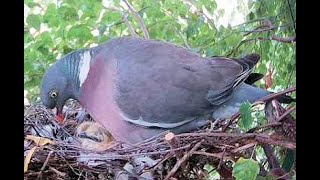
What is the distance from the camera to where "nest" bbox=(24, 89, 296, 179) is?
5.65 ft

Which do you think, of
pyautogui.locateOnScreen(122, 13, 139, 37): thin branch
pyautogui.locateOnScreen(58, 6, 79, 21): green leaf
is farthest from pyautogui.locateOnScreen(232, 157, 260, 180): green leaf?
pyautogui.locateOnScreen(58, 6, 79, 21): green leaf

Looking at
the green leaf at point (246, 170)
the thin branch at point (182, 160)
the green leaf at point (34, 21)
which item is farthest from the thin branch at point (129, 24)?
the green leaf at point (246, 170)

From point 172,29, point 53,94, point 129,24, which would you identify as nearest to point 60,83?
point 53,94

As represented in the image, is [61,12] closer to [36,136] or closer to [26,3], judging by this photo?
[26,3]

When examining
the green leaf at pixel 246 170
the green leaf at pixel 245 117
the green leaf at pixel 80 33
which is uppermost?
the green leaf at pixel 80 33

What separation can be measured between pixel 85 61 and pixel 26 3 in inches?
9.2

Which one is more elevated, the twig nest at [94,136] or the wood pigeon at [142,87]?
the wood pigeon at [142,87]

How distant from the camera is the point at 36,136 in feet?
5.67

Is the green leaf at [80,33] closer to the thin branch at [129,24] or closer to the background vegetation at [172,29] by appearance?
the background vegetation at [172,29]

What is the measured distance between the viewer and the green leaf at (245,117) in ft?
5.79

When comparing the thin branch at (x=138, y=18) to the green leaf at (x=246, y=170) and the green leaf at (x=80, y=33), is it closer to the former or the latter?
the green leaf at (x=80, y=33)

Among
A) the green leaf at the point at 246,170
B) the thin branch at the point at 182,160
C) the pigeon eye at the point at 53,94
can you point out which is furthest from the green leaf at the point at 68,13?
the green leaf at the point at 246,170

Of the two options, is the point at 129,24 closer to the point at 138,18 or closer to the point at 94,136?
the point at 138,18

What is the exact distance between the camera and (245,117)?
1768 mm
